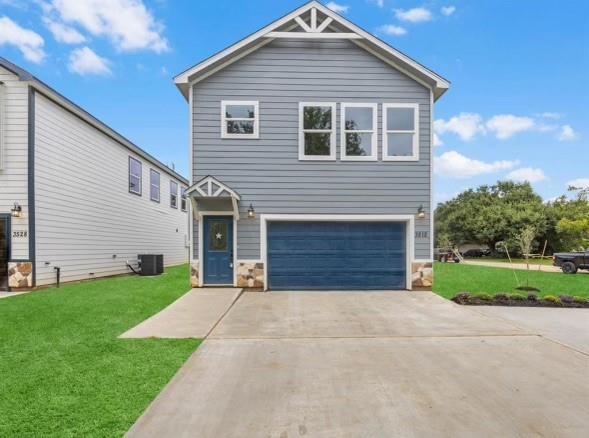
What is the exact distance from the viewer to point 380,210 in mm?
10008

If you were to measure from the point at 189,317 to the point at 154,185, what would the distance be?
13.1 m

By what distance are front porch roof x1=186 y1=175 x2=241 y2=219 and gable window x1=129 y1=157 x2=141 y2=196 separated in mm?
7605

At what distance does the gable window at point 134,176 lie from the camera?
51.5 feet

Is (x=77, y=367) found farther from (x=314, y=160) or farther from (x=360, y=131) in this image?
(x=360, y=131)

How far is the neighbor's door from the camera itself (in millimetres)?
9680

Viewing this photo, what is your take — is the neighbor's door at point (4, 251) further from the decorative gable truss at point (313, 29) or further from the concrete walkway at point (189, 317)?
the decorative gable truss at point (313, 29)

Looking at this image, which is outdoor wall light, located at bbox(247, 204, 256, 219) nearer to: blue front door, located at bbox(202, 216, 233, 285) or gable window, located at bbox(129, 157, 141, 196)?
blue front door, located at bbox(202, 216, 233, 285)

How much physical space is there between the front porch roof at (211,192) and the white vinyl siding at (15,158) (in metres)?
4.62

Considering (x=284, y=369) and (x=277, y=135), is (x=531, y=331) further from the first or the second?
(x=277, y=135)

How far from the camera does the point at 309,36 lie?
9898 mm

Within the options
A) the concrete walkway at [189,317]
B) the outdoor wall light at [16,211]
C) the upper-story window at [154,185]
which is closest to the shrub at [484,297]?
the concrete walkway at [189,317]

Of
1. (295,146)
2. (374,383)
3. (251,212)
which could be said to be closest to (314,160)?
(295,146)

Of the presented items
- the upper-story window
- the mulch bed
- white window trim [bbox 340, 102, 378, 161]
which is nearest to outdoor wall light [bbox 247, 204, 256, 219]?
white window trim [bbox 340, 102, 378, 161]

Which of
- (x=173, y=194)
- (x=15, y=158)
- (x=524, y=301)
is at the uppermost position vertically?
(x=15, y=158)
